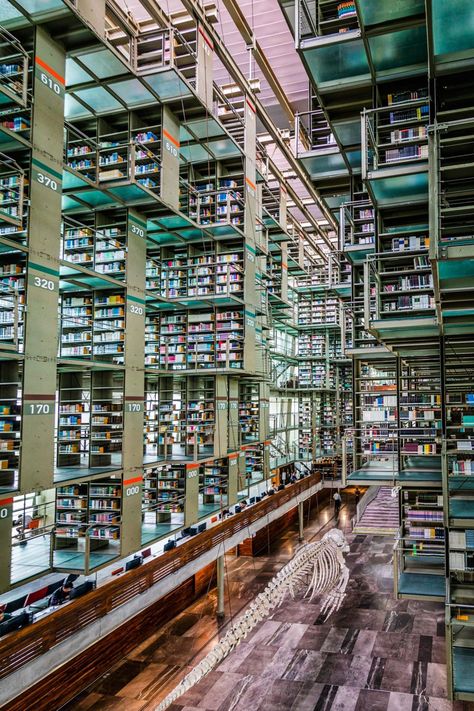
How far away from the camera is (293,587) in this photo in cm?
750

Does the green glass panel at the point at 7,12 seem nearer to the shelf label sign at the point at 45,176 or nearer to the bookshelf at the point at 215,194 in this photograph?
the shelf label sign at the point at 45,176

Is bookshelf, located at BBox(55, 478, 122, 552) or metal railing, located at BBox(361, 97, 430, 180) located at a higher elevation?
metal railing, located at BBox(361, 97, 430, 180)

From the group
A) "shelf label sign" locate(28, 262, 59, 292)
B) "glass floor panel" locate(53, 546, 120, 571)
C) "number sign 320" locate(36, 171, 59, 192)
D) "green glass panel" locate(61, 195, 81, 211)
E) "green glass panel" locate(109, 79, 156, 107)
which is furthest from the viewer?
"green glass panel" locate(61, 195, 81, 211)

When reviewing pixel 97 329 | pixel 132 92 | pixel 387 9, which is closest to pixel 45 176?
pixel 132 92

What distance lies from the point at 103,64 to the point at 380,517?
8.82m

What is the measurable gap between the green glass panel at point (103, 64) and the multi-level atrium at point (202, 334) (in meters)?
0.03

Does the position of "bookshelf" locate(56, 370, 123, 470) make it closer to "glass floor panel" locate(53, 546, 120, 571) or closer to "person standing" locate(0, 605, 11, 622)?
"glass floor panel" locate(53, 546, 120, 571)

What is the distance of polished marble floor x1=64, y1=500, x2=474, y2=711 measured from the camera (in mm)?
6340

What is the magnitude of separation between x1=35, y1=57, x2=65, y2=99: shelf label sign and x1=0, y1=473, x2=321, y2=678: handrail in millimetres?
5363

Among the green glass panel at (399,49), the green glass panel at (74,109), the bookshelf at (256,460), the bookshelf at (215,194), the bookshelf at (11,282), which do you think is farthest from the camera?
the bookshelf at (256,460)

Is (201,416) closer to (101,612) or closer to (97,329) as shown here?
(97,329)

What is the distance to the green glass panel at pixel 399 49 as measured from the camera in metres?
5.24

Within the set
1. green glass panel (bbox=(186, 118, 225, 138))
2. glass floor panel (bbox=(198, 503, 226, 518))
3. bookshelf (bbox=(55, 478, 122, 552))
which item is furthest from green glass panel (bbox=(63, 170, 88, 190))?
glass floor panel (bbox=(198, 503, 226, 518))

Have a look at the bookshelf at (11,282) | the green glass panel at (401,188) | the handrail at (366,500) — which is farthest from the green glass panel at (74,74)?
the handrail at (366,500)
